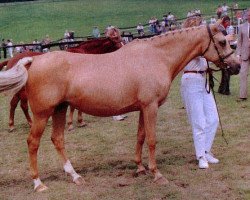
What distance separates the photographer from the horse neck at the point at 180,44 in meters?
6.38

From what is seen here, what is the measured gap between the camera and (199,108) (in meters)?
6.72

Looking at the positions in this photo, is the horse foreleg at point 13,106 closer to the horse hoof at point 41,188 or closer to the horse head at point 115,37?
the horse head at point 115,37

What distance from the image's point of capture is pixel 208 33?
6.35 metres

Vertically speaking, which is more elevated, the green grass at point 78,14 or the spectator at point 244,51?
the spectator at point 244,51

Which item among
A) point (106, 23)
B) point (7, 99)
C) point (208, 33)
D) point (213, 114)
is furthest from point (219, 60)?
point (106, 23)

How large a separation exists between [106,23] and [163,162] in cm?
4584

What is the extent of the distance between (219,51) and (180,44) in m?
0.56

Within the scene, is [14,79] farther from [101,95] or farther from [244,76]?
[244,76]

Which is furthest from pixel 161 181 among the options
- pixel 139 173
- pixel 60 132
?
pixel 60 132

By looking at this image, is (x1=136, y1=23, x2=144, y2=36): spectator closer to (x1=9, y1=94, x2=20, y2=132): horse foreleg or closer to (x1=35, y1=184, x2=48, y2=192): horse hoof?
(x1=9, y1=94, x2=20, y2=132): horse foreleg

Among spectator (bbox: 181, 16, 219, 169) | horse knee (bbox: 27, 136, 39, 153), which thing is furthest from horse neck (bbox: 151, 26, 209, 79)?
horse knee (bbox: 27, 136, 39, 153)

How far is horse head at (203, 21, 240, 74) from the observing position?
6.34m

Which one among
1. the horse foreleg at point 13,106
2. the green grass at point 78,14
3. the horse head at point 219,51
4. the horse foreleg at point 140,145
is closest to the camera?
the horse head at point 219,51

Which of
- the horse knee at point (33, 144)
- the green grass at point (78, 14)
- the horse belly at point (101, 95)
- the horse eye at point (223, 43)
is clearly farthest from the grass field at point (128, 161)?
the green grass at point (78, 14)
